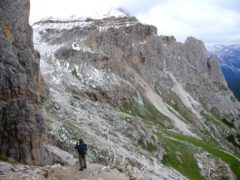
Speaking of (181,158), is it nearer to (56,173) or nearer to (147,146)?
(147,146)

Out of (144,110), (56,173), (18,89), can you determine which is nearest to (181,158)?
A: (144,110)

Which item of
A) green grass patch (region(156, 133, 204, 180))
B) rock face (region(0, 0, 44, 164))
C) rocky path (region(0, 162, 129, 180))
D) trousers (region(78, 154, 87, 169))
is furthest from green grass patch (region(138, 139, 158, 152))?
trousers (region(78, 154, 87, 169))

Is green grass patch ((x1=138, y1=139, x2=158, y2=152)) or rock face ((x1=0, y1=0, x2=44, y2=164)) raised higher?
rock face ((x1=0, y1=0, x2=44, y2=164))

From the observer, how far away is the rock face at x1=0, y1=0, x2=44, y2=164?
42.1 meters

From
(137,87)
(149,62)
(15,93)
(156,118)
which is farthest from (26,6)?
(149,62)

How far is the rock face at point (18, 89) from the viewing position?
4213cm

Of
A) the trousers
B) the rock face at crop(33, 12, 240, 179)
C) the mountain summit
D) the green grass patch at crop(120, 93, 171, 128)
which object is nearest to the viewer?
the trousers

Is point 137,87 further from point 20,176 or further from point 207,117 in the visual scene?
point 20,176

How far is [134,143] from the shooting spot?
80.3m

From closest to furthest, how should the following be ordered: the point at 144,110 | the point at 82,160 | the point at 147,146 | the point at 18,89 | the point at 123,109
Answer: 1. the point at 82,160
2. the point at 18,89
3. the point at 147,146
4. the point at 123,109
5. the point at 144,110

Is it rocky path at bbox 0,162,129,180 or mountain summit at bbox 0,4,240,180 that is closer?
rocky path at bbox 0,162,129,180

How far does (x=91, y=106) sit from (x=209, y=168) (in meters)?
25.8

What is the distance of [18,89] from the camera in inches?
1858

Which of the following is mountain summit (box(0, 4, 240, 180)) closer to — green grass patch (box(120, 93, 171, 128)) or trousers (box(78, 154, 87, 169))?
green grass patch (box(120, 93, 171, 128))
